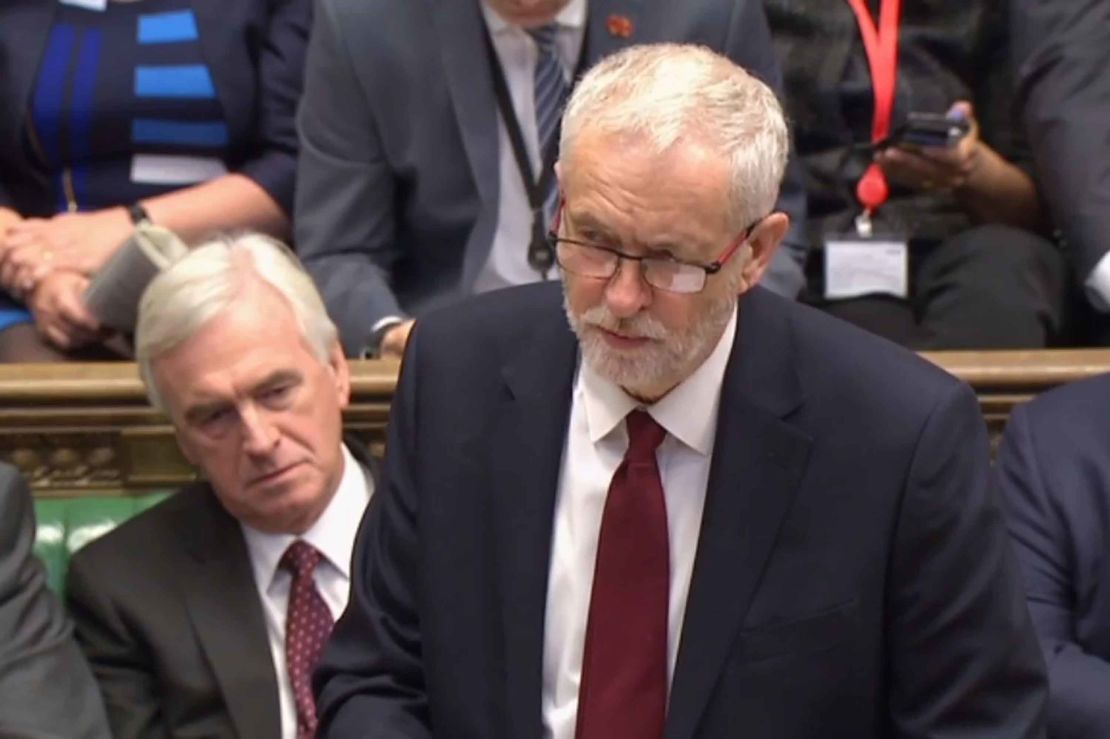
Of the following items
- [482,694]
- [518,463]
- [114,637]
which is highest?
[518,463]

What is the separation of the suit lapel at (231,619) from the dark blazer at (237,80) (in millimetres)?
813

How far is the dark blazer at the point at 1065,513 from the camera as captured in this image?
2104 millimetres

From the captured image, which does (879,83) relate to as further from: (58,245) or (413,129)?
(58,245)

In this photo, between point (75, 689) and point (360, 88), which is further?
point (360, 88)

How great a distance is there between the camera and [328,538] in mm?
2254

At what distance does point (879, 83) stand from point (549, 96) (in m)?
0.52

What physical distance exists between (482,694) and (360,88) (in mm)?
1215

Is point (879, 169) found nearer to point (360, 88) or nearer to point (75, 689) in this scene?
point (360, 88)

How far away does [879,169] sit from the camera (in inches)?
112

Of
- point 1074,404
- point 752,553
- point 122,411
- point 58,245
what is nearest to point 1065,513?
point 1074,404

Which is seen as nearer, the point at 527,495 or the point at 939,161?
the point at 527,495

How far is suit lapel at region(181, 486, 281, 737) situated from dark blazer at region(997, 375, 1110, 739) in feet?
2.73

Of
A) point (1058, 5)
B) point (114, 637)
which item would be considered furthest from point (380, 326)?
point (1058, 5)

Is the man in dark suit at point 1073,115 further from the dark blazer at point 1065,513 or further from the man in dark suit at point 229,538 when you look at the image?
the man in dark suit at point 229,538
